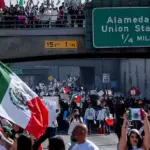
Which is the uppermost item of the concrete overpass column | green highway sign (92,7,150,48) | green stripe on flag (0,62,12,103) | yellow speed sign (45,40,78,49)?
green stripe on flag (0,62,12,103)

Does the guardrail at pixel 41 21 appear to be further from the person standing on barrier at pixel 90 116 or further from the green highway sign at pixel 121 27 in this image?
the person standing on barrier at pixel 90 116

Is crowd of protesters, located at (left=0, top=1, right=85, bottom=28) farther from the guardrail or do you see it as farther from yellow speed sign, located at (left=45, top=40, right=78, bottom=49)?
yellow speed sign, located at (left=45, top=40, right=78, bottom=49)

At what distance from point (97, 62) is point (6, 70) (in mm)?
67589

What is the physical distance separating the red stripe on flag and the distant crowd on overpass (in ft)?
75.4

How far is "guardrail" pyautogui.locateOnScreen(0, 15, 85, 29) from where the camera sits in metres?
A: 33.2

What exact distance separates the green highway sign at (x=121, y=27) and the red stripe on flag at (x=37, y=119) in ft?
70.5

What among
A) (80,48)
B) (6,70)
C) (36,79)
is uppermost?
(6,70)

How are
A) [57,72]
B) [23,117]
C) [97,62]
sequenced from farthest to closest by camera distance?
[57,72] → [97,62] → [23,117]

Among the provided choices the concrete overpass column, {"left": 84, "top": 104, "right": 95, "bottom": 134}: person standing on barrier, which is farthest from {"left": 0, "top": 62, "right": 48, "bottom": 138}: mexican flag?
the concrete overpass column

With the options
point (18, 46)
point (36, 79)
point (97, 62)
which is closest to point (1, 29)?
point (18, 46)

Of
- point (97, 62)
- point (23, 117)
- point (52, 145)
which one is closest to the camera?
point (52, 145)

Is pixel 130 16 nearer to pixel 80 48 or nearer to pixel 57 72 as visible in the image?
pixel 80 48

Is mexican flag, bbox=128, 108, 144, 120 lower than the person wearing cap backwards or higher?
higher

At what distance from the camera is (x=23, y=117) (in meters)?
9.76
